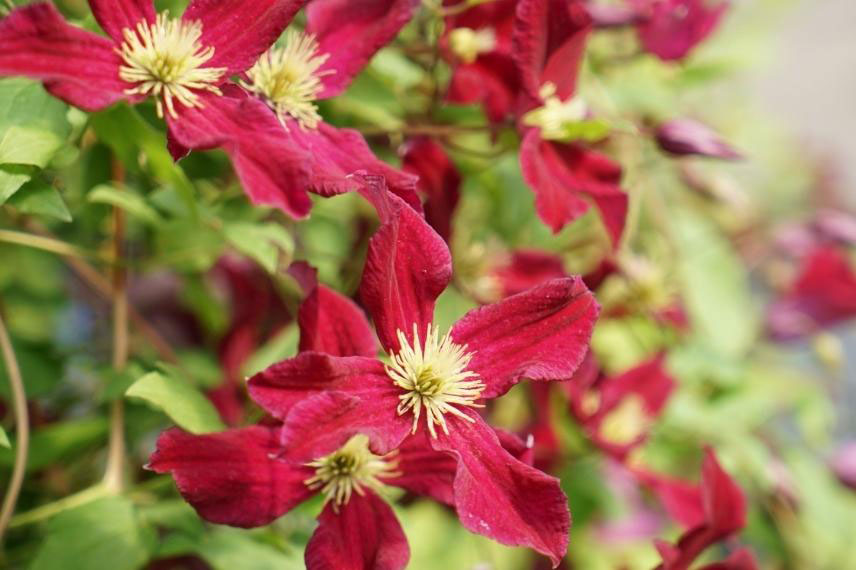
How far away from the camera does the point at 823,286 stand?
983mm

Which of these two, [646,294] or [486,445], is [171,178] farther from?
[646,294]

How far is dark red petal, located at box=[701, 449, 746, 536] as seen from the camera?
1.73 ft

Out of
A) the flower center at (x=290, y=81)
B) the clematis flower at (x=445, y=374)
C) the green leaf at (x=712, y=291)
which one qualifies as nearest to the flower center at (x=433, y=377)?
the clematis flower at (x=445, y=374)

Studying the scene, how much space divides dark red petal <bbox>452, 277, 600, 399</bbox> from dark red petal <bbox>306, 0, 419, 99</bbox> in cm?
14

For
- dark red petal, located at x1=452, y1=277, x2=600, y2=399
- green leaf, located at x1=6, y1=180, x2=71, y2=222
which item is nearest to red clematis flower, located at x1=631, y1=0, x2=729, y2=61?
dark red petal, located at x1=452, y1=277, x2=600, y2=399

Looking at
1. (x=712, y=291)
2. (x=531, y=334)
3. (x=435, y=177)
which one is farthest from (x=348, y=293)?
(x=712, y=291)

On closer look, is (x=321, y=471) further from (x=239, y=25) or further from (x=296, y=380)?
(x=239, y=25)

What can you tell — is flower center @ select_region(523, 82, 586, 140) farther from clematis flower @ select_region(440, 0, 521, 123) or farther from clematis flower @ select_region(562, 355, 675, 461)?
clematis flower @ select_region(562, 355, 675, 461)

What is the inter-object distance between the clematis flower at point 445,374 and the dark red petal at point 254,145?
4 cm

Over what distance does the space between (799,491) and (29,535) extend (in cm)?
67

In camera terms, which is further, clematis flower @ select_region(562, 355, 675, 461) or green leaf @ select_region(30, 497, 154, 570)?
clematis flower @ select_region(562, 355, 675, 461)

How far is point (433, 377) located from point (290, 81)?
162 millimetres

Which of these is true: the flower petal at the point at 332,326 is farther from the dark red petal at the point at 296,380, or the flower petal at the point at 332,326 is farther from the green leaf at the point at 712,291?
the green leaf at the point at 712,291

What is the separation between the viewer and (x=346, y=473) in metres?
0.47
